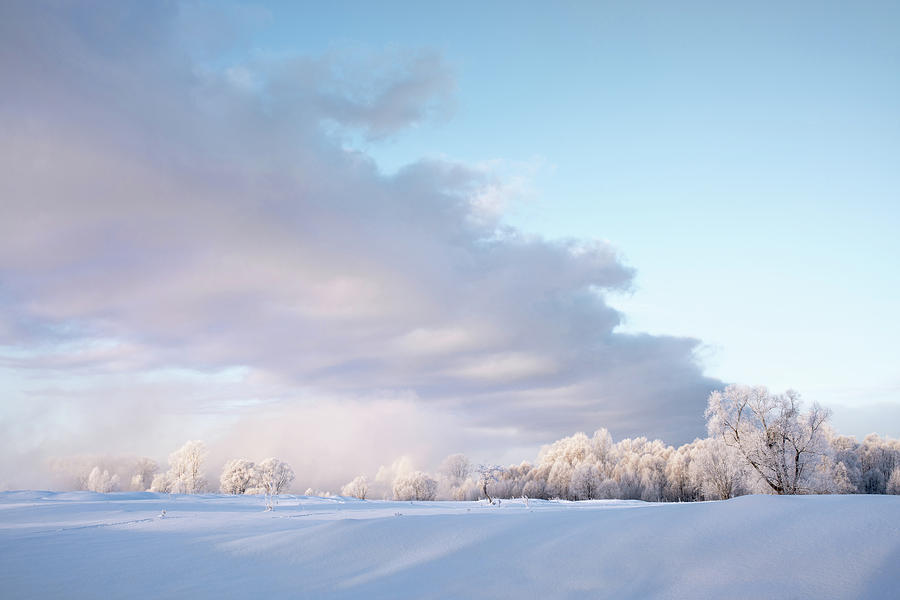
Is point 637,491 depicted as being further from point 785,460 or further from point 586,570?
point 586,570

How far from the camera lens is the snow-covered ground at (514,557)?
7.17 metres

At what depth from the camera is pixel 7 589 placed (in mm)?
8852

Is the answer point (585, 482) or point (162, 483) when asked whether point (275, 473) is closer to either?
point (162, 483)

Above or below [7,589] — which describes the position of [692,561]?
above

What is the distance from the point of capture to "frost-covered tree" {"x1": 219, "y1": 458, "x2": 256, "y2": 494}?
80.2 m

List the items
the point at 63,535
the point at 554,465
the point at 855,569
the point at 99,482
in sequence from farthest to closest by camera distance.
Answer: the point at 554,465, the point at 99,482, the point at 63,535, the point at 855,569

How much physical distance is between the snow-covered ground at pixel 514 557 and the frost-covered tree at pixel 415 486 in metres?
86.9

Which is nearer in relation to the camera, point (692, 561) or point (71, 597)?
point (692, 561)

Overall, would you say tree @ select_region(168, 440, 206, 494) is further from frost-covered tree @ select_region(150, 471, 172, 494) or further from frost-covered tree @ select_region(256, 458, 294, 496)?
frost-covered tree @ select_region(256, 458, 294, 496)

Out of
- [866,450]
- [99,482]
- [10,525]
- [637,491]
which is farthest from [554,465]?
[10,525]

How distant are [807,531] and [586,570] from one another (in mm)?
3179

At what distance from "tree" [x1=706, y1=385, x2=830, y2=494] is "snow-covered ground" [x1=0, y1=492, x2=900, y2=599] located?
3449cm

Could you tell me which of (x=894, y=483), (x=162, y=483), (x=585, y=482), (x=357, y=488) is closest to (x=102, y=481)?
(x=162, y=483)

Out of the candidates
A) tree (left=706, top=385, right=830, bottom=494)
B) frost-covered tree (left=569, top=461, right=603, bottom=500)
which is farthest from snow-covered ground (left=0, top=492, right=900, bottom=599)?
frost-covered tree (left=569, top=461, right=603, bottom=500)
